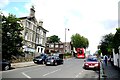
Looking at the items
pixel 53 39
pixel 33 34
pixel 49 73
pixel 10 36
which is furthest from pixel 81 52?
pixel 53 39

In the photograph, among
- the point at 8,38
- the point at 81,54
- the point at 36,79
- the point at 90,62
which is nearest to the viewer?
the point at 36,79

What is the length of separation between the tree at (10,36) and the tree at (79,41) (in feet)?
276

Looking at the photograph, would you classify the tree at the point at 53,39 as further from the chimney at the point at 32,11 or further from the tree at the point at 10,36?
the tree at the point at 10,36

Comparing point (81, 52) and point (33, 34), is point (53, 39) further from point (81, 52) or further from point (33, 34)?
point (33, 34)

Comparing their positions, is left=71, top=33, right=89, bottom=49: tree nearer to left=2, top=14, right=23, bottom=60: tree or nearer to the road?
left=2, top=14, right=23, bottom=60: tree

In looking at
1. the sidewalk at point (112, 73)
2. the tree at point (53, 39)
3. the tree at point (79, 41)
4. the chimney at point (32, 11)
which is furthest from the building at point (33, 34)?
the tree at point (53, 39)

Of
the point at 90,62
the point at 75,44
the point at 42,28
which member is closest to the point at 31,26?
the point at 42,28

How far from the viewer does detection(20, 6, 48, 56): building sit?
50.9 meters

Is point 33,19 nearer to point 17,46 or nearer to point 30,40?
point 30,40

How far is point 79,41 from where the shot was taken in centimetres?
11069

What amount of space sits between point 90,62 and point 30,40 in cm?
3192

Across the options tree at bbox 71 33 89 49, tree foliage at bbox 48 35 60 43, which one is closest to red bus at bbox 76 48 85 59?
tree at bbox 71 33 89 49

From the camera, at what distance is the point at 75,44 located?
111 metres

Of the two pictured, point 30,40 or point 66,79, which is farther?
point 30,40
